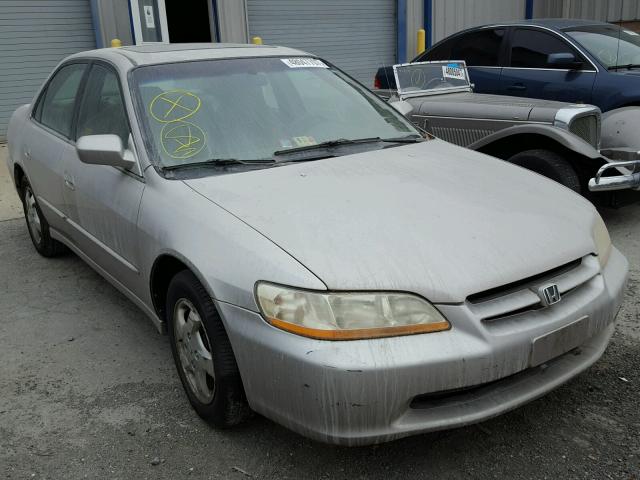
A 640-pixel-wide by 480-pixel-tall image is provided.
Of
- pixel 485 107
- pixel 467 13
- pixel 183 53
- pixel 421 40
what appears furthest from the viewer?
pixel 467 13

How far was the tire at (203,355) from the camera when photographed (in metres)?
2.47

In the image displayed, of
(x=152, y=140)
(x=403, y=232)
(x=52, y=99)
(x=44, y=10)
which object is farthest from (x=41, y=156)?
(x=44, y=10)

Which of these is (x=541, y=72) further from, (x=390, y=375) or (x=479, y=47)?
(x=390, y=375)

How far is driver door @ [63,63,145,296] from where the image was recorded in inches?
124

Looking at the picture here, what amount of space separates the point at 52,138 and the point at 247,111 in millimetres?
1711

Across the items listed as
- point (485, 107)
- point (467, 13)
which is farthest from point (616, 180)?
point (467, 13)

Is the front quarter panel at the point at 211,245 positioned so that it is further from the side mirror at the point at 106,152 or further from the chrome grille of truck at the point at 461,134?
the chrome grille of truck at the point at 461,134

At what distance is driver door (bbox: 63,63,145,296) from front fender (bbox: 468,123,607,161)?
10.2ft

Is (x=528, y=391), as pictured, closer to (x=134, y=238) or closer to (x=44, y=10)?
(x=134, y=238)

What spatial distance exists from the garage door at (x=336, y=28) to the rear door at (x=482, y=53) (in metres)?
4.98

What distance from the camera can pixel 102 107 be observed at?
12.1 ft

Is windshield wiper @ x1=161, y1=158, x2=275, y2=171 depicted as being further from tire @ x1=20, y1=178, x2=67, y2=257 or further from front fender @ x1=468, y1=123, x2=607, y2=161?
front fender @ x1=468, y1=123, x2=607, y2=161

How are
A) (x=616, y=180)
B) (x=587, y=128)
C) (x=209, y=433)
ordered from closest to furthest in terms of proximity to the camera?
1. (x=209, y=433)
2. (x=616, y=180)
3. (x=587, y=128)

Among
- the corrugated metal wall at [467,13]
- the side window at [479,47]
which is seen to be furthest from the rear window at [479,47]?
the corrugated metal wall at [467,13]
